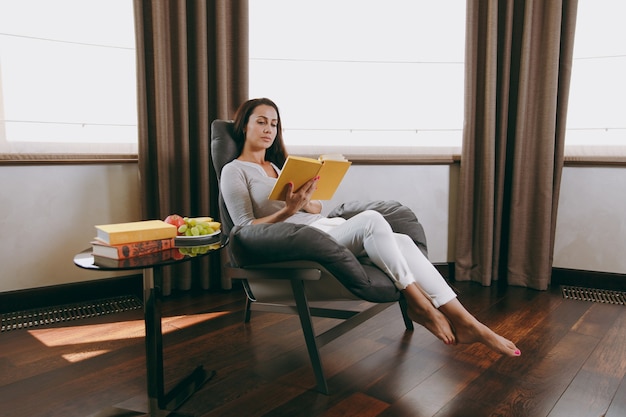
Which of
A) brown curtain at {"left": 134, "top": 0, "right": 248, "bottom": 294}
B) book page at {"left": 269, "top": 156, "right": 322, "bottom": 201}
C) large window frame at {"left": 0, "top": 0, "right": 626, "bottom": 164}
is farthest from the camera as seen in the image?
large window frame at {"left": 0, "top": 0, "right": 626, "bottom": 164}

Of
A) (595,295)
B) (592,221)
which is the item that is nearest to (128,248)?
(595,295)

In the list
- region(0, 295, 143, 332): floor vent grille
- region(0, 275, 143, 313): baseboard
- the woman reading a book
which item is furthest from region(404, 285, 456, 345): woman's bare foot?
region(0, 275, 143, 313): baseboard

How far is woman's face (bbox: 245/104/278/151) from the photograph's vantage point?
7.50ft

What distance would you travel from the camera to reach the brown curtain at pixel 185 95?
2.61 metres

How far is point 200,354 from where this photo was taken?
2020mm

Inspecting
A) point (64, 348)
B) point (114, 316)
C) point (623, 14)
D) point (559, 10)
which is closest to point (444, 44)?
point (559, 10)

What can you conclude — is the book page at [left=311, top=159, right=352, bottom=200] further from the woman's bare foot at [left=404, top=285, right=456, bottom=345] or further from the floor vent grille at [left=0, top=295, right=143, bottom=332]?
the floor vent grille at [left=0, top=295, right=143, bottom=332]

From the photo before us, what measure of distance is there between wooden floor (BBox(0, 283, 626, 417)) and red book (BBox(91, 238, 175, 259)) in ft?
1.73

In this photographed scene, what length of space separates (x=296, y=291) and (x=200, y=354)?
0.57 m

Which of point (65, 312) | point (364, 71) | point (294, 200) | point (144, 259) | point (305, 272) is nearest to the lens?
point (144, 259)

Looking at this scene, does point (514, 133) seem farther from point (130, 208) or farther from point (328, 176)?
point (130, 208)

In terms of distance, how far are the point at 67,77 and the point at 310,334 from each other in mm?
1823

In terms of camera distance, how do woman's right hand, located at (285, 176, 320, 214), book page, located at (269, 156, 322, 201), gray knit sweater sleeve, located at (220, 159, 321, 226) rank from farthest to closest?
gray knit sweater sleeve, located at (220, 159, 321, 226) < woman's right hand, located at (285, 176, 320, 214) < book page, located at (269, 156, 322, 201)

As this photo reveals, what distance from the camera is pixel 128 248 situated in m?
1.42
